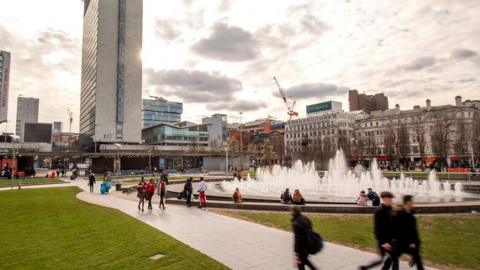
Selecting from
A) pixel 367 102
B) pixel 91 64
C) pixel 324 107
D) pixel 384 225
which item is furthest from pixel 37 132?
pixel 367 102

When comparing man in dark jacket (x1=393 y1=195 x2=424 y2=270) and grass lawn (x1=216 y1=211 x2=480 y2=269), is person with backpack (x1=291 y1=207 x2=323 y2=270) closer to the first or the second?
man in dark jacket (x1=393 y1=195 x2=424 y2=270)

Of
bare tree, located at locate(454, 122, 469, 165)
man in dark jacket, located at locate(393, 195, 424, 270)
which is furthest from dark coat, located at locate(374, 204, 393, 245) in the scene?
bare tree, located at locate(454, 122, 469, 165)

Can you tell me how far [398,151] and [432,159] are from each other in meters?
15.3

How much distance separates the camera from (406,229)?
661cm

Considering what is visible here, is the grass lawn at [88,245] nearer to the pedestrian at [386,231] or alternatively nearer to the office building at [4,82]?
the pedestrian at [386,231]

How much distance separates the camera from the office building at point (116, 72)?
11075cm

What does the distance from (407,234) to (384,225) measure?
476 mm

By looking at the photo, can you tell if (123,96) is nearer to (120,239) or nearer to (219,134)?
(219,134)

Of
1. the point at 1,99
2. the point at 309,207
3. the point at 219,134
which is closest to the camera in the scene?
the point at 309,207

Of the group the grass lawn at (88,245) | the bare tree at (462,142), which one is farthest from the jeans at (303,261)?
the bare tree at (462,142)

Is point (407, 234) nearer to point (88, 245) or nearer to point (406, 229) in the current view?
point (406, 229)

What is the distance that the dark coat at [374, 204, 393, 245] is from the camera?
6.73m

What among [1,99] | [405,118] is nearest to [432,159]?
[405,118]

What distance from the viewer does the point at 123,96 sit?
115188mm
